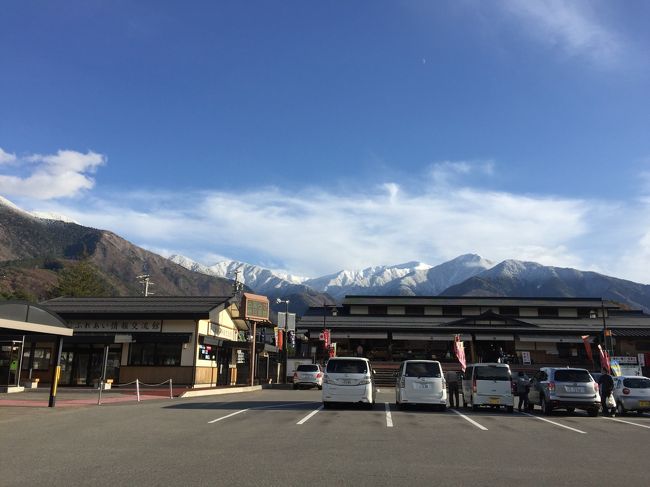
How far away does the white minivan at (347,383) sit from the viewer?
687 inches

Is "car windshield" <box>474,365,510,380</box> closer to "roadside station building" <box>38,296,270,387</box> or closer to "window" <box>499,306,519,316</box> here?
"roadside station building" <box>38,296,270,387</box>

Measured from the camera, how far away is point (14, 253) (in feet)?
653

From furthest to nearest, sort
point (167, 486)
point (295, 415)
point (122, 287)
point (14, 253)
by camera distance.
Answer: point (14, 253), point (122, 287), point (295, 415), point (167, 486)

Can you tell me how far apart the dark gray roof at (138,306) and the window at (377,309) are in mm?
25485

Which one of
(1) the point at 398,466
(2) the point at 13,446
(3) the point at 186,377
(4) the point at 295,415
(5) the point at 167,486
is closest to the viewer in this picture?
(5) the point at 167,486

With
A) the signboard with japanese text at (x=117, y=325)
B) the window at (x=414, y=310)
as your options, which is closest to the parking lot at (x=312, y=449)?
the signboard with japanese text at (x=117, y=325)

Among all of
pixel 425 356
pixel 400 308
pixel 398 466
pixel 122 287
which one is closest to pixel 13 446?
pixel 398 466

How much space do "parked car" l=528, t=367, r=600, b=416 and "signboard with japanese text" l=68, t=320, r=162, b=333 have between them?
73.7ft

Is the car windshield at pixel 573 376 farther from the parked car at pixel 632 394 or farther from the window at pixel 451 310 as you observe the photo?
the window at pixel 451 310

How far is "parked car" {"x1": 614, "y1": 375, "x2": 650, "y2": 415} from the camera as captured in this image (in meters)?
18.6

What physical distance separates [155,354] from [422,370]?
19.3 m

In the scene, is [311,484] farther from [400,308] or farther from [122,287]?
[122,287]

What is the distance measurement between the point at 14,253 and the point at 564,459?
224m

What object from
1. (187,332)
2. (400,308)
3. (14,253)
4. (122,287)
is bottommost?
(187,332)
